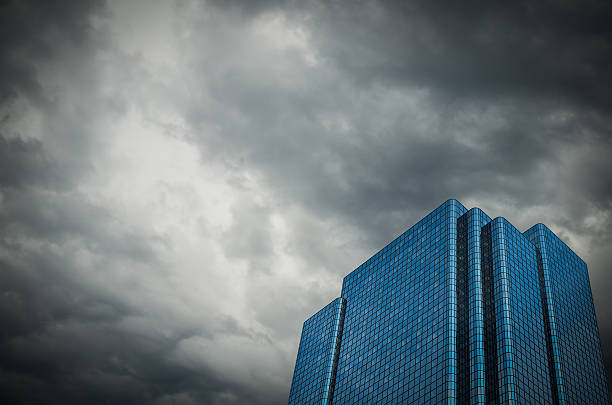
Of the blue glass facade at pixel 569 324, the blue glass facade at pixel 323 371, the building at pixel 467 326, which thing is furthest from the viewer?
the blue glass facade at pixel 323 371

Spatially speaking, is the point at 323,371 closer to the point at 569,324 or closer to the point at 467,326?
the point at 467,326

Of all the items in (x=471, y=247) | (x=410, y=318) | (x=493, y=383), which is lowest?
(x=493, y=383)

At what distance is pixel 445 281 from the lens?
147500mm

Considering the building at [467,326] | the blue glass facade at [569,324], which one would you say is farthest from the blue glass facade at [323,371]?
→ the blue glass facade at [569,324]

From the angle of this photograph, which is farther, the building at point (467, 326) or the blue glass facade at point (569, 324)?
the blue glass facade at point (569, 324)

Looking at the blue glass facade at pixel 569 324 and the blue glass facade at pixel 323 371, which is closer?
the blue glass facade at pixel 569 324

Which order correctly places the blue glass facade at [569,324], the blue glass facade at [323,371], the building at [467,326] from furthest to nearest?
the blue glass facade at [323,371], the blue glass facade at [569,324], the building at [467,326]

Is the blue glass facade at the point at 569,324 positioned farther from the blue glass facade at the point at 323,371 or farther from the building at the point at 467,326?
the blue glass facade at the point at 323,371

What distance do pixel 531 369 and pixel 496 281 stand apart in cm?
2649

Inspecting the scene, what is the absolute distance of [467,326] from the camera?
13600 cm

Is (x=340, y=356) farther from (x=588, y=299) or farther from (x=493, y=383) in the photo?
(x=588, y=299)

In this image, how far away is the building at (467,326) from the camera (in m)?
126

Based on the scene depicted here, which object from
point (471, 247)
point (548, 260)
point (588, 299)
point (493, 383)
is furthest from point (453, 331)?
point (588, 299)

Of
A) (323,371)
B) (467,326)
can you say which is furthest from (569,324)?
(323,371)
